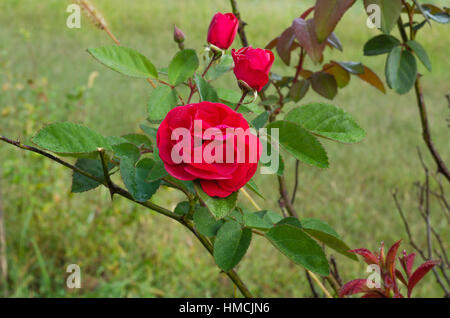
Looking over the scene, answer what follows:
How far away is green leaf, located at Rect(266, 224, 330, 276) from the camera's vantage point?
0.34 metres

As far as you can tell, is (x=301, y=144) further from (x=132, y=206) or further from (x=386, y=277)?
(x=132, y=206)

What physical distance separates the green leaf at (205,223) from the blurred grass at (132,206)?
0.41ft

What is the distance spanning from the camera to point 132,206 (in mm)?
1377

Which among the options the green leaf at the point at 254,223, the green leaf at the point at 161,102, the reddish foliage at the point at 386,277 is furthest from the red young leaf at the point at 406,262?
the green leaf at the point at 161,102

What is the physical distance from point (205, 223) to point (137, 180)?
0.19ft

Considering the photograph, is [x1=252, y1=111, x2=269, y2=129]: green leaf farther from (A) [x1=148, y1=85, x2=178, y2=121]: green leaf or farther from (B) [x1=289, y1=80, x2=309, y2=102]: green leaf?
(B) [x1=289, y1=80, x2=309, y2=102]: green leaf

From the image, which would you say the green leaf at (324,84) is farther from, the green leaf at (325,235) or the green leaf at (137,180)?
the green leaf at (137,180)

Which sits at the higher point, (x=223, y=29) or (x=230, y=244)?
(x=223, y=29)

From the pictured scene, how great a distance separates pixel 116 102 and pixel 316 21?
2157 mm

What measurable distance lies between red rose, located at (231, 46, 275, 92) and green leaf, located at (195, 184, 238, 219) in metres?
0.08

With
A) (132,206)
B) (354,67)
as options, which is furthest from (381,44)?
(132,206)

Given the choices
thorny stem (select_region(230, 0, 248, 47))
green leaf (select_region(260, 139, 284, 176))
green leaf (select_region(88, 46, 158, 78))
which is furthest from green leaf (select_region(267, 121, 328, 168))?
thorny stem (select_region(230, 0, 248, 47))
